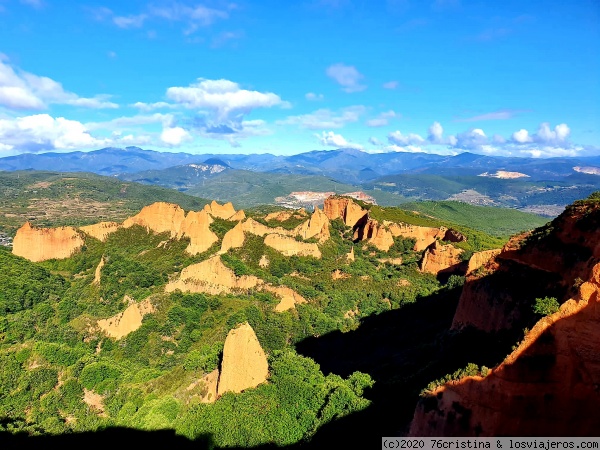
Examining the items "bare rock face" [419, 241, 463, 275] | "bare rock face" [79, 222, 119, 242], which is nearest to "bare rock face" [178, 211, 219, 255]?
"bare rock face" [79, 222, 119, 242]

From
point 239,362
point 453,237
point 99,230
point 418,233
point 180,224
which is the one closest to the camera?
point 239,362

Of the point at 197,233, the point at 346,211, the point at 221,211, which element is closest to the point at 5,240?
the point at 221,211

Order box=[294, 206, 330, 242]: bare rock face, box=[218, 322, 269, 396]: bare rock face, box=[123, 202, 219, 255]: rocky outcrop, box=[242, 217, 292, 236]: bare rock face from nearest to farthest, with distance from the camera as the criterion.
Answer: box=[218, 322, 269, 396]: bare rock face < box=[123, 202, 219, 255]: rocky outcrop < box=[242, 217, 292, 236]: bare rock face < box=[294, 206, 330, 242]: bare rock face

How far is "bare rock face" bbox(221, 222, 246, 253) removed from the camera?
57094mm

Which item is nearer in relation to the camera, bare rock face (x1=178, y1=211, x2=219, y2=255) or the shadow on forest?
the shadow on forest

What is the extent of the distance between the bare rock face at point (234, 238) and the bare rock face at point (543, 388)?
147 ft

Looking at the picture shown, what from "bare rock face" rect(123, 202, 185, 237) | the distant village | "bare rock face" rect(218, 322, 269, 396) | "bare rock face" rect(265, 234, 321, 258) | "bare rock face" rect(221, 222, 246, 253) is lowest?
the distant village

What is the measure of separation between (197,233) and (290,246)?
47.9 feet

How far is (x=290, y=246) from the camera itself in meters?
61.5

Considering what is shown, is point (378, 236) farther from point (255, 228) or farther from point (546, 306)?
point (546, 306)

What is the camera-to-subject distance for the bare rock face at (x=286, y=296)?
47438 millimetres

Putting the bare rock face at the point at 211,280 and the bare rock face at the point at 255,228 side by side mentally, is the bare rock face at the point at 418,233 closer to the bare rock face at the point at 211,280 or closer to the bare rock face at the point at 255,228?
the bare rock face at the point at 255,228

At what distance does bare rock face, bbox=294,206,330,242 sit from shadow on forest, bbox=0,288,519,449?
29.7m

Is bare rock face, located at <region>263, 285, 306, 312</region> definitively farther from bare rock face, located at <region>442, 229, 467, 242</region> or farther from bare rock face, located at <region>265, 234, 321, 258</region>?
bare rock face, located at <region>442, 229, 467, 242</region>
